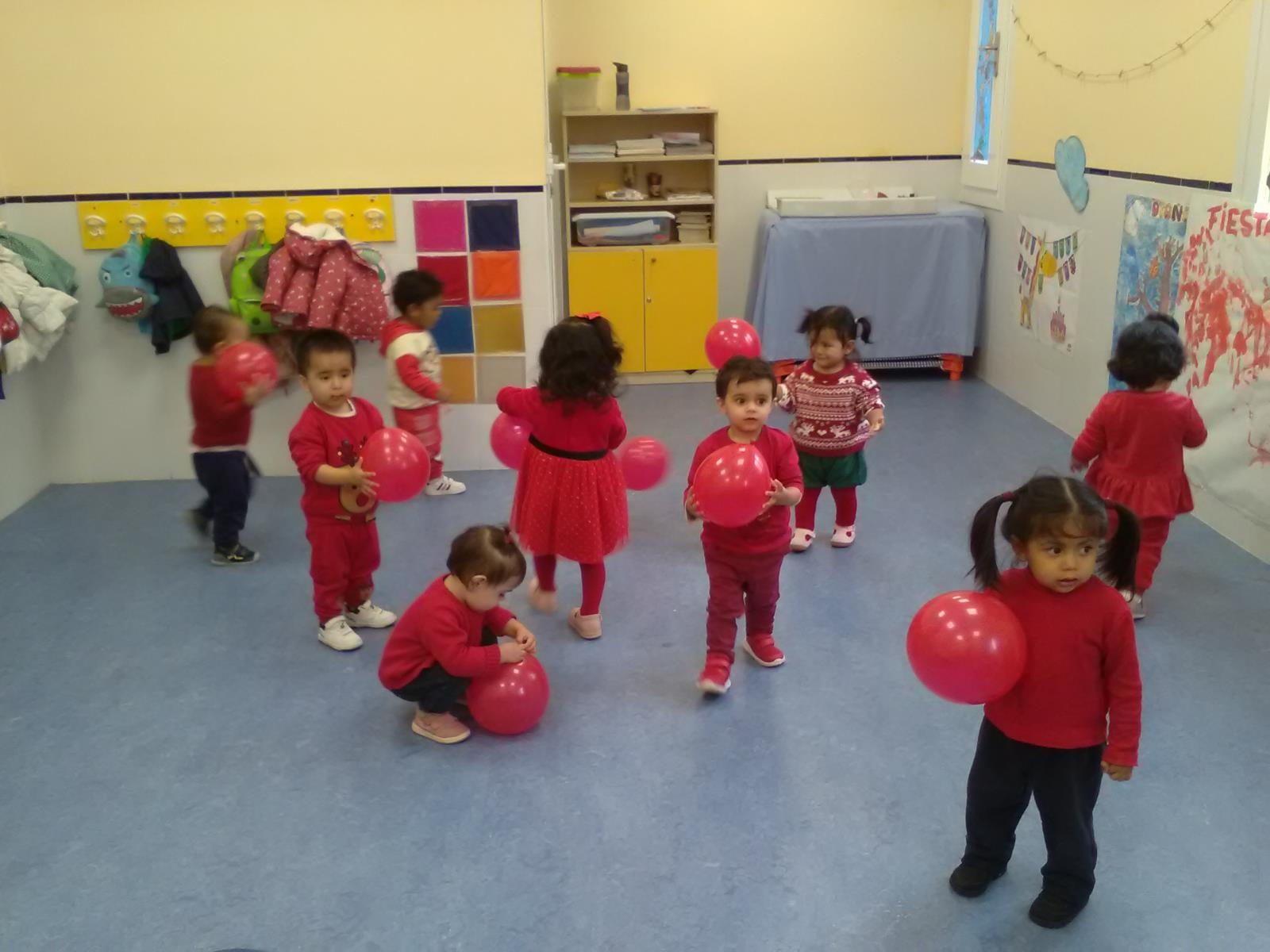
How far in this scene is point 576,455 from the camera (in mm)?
3137

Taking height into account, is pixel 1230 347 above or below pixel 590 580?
above

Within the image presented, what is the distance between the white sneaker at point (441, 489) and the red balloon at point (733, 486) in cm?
208

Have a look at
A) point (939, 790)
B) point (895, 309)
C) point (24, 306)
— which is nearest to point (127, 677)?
point (24, 306)

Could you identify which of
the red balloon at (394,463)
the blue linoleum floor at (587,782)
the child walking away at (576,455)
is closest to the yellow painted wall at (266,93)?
the blue linoleum floor at (587,782)

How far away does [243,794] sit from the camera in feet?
8.30

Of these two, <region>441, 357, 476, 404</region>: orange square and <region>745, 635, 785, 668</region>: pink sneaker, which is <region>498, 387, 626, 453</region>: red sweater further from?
<region>441, 357, 476, 404</region>: orange square

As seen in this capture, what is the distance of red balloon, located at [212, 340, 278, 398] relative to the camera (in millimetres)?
3453

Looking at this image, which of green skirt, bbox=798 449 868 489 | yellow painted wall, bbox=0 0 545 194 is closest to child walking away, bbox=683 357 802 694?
green skirt, bbox=798 449 868 489

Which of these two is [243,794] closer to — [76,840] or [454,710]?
[76,840]

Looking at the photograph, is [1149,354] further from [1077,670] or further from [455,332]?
[455,332]

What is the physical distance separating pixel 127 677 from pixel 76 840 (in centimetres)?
77

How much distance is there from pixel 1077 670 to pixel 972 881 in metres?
0.54

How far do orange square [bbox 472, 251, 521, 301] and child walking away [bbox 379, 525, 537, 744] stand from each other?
7.22 feet

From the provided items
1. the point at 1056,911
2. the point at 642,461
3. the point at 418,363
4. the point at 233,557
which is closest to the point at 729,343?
the point at 642,461
